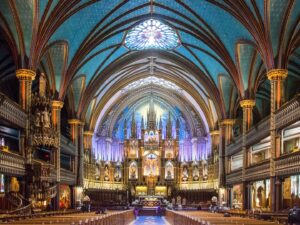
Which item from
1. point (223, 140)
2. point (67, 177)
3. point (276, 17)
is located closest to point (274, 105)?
point (276, 17)

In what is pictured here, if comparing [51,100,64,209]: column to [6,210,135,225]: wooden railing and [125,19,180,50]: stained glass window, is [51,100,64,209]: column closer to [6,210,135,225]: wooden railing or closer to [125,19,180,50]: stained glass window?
[125,19,180,50]: stained glass window

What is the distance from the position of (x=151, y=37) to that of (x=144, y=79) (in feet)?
34.3

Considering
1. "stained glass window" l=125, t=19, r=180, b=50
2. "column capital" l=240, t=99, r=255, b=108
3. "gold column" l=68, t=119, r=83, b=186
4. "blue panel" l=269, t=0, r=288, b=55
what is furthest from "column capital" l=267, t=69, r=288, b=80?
"gold column" l=68, t=119, r=83, b=186

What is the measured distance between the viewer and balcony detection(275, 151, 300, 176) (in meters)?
22.7

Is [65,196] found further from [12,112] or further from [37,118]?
[12,112]

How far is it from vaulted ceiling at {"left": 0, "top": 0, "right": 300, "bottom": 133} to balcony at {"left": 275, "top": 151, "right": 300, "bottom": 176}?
5.56 metres

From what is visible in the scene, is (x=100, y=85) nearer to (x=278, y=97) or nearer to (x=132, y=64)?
(x=132, y=64)

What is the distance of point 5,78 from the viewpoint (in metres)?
36.5

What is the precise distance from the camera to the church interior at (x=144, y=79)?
25.4 metres

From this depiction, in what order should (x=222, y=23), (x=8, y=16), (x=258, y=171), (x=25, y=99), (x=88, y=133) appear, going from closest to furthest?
(x=8, y=16), (x=25, y=99), (x=258, y=171), (x=222, y=23), (x=88, y=133)

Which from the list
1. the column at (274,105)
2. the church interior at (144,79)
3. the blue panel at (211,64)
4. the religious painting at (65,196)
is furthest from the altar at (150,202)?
the column at (274,105)

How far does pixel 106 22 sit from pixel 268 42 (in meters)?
12.1

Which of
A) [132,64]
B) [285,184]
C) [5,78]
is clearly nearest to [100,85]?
[132,64]

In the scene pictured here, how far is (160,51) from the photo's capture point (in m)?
42.2
